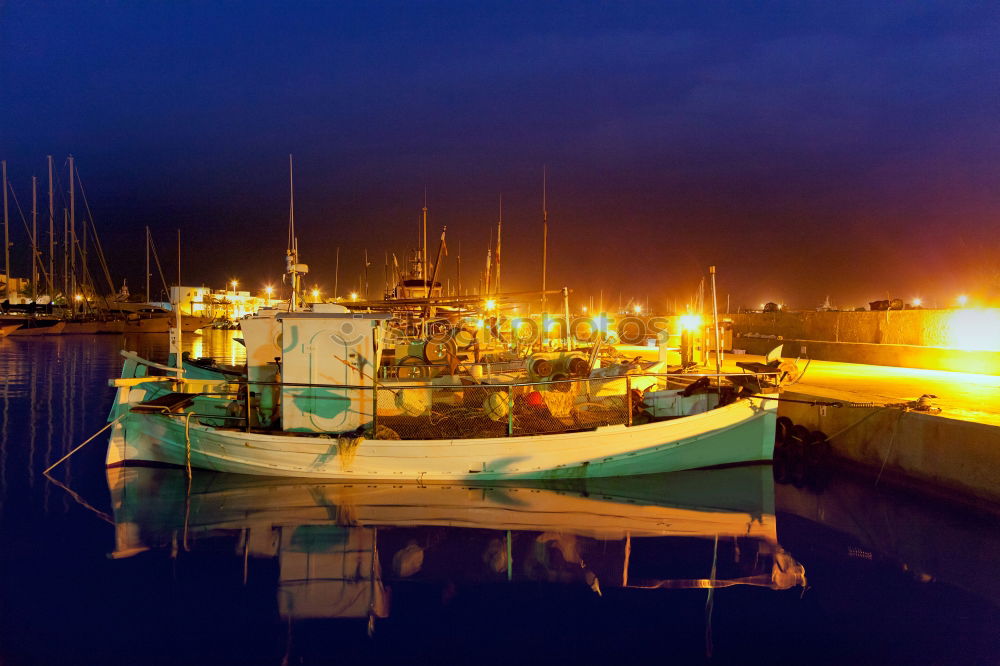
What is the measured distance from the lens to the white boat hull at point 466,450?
508 inches

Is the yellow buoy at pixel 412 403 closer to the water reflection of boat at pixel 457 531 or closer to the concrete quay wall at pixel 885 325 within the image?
the water reflection of boat at pixel 457 531

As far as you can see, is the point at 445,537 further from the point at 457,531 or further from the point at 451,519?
the point at 451,519

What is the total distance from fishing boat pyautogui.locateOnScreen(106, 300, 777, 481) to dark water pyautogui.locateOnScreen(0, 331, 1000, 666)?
1.97 feet

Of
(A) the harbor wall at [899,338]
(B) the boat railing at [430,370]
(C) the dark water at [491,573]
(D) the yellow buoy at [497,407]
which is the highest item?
(A) the harbor wall at [899,338]

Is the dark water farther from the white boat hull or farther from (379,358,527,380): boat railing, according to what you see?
(379,358,527,380): boat railing

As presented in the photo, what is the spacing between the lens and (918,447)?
13148mm

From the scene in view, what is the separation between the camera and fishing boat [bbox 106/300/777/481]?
42.6ft

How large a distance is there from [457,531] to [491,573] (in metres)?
1.65

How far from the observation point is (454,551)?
1041 cm

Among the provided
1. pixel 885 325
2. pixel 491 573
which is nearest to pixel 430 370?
pixel 491 573

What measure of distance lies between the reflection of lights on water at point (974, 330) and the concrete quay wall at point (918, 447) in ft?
36.5

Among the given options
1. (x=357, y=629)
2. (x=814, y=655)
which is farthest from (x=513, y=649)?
(x=814, y=655)

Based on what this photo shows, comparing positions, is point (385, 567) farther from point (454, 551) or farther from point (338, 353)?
point (338, 353)

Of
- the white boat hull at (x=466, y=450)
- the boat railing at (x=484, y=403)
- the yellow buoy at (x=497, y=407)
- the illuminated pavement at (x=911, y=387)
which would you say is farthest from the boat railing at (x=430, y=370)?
the illuminated pavement at (x=911, y=387)
